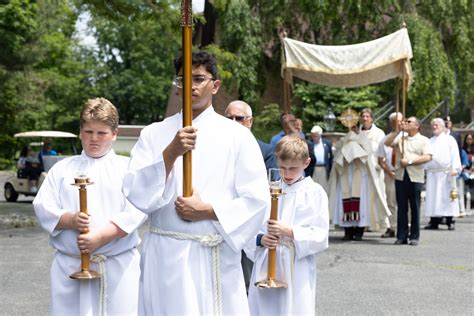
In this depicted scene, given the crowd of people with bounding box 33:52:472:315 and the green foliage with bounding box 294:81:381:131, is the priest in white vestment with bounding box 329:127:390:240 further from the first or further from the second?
the green foliage with bounding box 294:81:381:131

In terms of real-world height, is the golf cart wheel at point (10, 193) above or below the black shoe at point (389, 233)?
above

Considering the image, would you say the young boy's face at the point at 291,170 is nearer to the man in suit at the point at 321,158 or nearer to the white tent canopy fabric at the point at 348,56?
the white tent canopy fabric at the point at 348,56

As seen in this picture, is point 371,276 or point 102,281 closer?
point 102,281

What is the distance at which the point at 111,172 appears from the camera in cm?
561

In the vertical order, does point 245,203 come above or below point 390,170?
below

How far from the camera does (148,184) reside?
181 inches

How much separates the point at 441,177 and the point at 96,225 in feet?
42.9

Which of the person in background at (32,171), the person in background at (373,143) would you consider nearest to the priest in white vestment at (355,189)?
the person in background at (373,143)

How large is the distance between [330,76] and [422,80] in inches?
434

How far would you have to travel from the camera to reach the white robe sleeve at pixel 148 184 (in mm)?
4590

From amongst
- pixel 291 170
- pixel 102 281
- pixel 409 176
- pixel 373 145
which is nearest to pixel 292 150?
pixel 291 170

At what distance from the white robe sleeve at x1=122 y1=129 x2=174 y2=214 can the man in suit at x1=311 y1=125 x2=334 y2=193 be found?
1096cm

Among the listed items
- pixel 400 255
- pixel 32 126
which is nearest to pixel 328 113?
pixel 400 255

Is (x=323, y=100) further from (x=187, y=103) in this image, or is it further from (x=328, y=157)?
(x=187, y=103)
